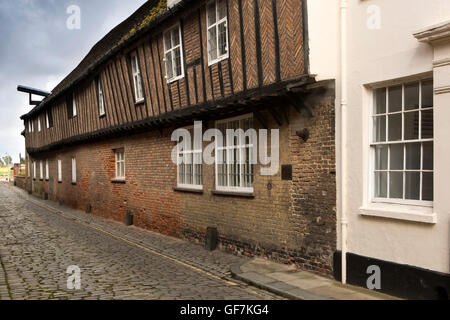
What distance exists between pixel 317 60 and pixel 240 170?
307cm

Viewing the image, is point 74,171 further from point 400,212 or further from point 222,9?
point 400,212

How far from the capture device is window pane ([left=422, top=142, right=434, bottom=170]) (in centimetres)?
553

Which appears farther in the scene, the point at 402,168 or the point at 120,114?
the point at 120,114

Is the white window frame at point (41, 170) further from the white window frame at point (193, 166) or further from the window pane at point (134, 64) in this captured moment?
the white window frame at point (193, 166)

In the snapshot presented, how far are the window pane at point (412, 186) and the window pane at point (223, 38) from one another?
4.84 m

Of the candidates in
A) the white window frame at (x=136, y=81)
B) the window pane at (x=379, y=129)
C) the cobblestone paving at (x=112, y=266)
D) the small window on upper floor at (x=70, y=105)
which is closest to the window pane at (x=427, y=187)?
the window pane at (x=379, y=129)

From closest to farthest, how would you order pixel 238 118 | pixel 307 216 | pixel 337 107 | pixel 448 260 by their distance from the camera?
pixel 448 260 < pixel 337 107 < pixel 307 216 < pixel 238 118

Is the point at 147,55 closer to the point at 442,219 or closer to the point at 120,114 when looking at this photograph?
the point at 120,114

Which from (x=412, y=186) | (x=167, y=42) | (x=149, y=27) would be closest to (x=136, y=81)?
(x=149, y=27)

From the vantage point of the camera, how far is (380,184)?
6.21m

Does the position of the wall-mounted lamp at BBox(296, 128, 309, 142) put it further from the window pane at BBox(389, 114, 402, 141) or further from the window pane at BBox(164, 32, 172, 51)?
the window pane at BBox(164, 32, 172, 51)

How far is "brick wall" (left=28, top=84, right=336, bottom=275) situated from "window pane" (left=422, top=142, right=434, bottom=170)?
1.44 m
